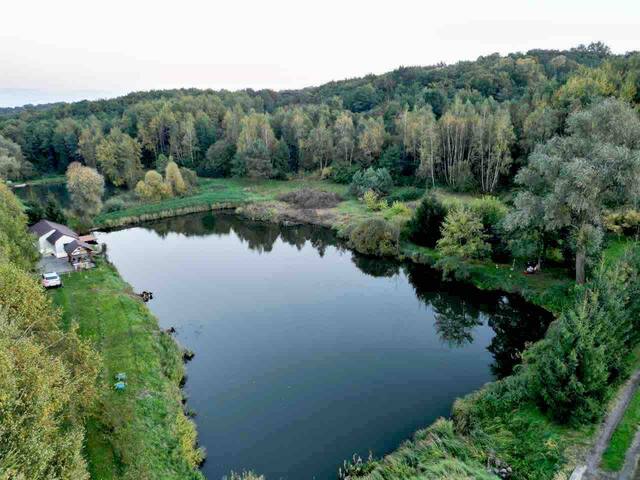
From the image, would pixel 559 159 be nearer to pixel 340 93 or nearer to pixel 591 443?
pixel 591 443

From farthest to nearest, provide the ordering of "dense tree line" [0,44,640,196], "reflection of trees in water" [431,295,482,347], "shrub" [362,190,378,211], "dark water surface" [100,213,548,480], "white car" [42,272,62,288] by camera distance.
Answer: "dense tree line" [0,44,640,196] < "shrub" [362,190,378,211] < "white car" [42,272,62,288] < "reflection of trees in water" [431,295,482,347] < "dark water surface" [100,213,548,480]

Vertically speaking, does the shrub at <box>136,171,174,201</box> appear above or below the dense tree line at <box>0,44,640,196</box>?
below

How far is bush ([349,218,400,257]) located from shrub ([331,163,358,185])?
28.5 metres

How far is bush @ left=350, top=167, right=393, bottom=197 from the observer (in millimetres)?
61031

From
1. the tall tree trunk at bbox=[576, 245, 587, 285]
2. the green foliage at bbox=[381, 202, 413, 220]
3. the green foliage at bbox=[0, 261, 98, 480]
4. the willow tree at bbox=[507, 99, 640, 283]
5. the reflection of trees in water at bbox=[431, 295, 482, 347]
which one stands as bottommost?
the reflection of trees in water at bbox=[431, 295, 482, 347]

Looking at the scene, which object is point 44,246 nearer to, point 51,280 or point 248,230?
point 51,280

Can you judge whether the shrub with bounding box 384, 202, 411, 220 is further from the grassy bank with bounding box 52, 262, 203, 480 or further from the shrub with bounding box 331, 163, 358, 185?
the grassy bank with bounding box 52, 262, 203, 480

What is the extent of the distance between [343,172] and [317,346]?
159ft

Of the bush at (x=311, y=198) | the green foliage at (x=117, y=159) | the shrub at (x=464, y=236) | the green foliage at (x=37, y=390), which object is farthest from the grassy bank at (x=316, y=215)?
the green foliage at (x=37, y=390)

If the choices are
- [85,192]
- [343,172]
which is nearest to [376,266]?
[343,172]

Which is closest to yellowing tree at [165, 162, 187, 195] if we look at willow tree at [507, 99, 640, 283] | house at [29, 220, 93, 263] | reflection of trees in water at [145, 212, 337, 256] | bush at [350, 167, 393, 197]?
reflection of trees in water at [145, 212, 337, 256]

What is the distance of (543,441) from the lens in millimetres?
15992

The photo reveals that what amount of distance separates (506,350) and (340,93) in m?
115

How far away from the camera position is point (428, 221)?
39688mm
